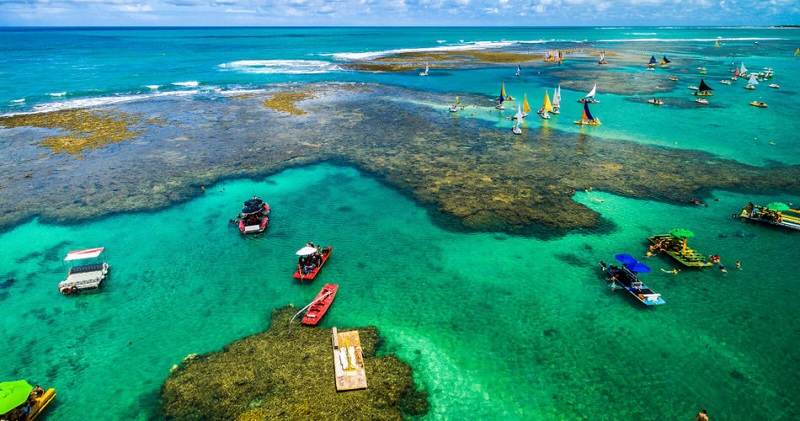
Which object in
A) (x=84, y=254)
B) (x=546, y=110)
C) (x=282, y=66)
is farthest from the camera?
(x=282, y=66)

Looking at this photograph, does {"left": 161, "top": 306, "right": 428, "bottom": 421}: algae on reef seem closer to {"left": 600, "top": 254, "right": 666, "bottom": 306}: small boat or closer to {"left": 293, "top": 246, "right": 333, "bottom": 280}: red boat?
{"left": 293, "top": 246, "right": 333, "bottom": 280}: red boat

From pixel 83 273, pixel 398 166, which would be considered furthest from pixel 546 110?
pixel 83 273

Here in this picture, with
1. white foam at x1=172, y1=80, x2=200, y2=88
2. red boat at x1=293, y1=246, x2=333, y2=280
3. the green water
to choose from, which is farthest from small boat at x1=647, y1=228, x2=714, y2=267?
white foam at x1=172, y1=80, x2=200, y2=88

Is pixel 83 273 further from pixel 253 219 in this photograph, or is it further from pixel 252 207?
pixel 252 207

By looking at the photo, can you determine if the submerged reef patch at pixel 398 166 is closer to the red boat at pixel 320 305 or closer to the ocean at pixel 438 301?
the ocean at pixel 438 301

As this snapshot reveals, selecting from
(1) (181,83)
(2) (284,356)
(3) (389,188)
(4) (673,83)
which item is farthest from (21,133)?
(4) (673,83)
